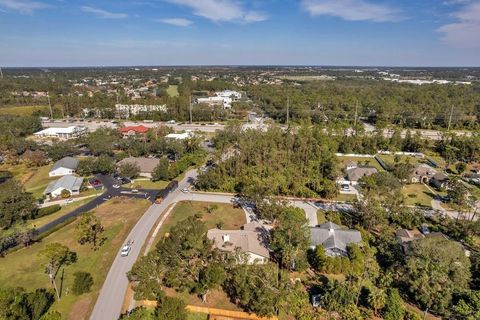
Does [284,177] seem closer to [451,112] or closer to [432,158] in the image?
[432,158]

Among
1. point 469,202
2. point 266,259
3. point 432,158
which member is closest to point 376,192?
point 469,202

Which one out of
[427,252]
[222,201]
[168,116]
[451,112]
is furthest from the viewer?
[168,116]

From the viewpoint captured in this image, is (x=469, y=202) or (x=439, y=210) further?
(x=439, y=210)

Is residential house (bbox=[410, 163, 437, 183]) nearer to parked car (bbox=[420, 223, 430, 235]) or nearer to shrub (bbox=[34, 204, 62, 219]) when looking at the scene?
parked car (bbox=[420, 223, 430, 235])

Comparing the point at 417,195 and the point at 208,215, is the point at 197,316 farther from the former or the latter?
the point at 417,195

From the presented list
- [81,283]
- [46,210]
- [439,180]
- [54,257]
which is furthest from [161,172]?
[439,180]

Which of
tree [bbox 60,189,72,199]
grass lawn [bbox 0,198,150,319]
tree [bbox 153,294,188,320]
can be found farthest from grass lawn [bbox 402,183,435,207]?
tree [bbox 60,189,72,199]

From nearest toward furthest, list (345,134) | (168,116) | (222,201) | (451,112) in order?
(222,201)
(345,134)
(451,112)
(168,116)
